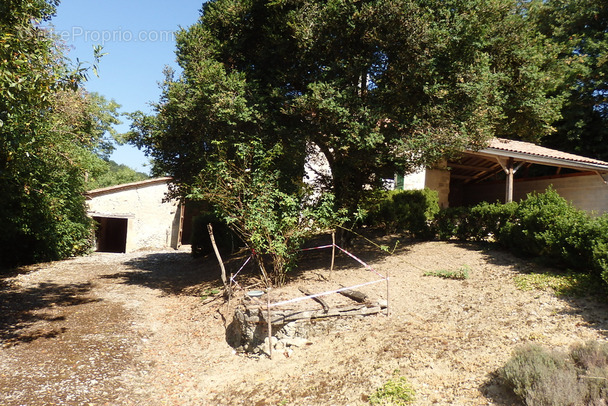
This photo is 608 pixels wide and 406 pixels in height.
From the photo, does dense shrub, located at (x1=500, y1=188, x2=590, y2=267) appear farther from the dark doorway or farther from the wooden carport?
the dark doorway

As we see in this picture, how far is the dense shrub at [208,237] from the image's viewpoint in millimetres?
15945

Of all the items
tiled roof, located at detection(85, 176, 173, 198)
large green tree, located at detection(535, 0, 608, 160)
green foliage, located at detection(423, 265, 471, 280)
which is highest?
large green tree, located at detection(535, 0, 608, 160)

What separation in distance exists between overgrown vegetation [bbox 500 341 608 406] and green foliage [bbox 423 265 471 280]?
11.5 feet

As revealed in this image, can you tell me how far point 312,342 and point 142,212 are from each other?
17218 mm

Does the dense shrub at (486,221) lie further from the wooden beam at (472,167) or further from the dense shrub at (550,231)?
the wooden beam at (472,167)

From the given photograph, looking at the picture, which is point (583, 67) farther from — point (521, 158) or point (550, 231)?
point (550, 231)

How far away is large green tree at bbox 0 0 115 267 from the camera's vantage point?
6.08 metres

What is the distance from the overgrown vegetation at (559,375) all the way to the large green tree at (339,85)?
15.7 feet

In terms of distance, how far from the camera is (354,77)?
884 cm

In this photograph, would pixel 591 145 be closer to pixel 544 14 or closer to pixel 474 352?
pixel 544 14

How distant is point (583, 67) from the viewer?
18.8 meters

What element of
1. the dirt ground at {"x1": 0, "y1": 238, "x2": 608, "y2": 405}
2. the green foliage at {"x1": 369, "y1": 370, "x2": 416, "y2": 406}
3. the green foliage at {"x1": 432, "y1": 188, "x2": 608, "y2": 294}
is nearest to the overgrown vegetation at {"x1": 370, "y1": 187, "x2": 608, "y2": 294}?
the green foliage at {"x1": 432, "y1": 188, "x2": 608, "y2": 294}

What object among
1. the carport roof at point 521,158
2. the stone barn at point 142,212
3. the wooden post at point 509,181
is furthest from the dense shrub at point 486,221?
the stone barn at point 142,212

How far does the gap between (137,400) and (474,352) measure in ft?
15.3
